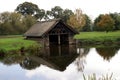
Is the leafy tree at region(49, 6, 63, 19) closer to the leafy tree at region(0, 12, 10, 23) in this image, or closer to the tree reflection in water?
the leafy tree at region(0, 12, 10, 23)

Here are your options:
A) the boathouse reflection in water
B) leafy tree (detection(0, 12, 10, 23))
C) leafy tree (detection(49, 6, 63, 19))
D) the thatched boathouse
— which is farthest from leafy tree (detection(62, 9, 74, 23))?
the boathouse reflection in water

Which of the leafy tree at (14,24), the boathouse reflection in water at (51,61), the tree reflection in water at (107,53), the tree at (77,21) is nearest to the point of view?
the boathouse reflection in water at (51,61)

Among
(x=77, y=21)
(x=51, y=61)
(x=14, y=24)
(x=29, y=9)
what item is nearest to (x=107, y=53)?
(x=51, y=61)

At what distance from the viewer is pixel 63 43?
46.4 metres

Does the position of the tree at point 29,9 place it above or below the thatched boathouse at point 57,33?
above

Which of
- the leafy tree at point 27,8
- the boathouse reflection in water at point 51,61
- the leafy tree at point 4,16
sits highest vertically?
the leafy tree at point 27,8

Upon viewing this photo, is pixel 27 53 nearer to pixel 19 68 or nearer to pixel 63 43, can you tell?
pixel 19 68

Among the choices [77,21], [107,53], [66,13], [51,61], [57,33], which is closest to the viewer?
[51,61]

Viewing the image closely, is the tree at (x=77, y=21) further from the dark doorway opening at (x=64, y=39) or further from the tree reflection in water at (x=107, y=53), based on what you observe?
the tree reflection in water at (x=107, y=53)

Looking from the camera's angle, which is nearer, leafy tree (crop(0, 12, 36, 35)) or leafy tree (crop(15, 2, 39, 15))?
leafy tree (crop(0, 12, 36, 35))

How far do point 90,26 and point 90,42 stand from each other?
45.0 m

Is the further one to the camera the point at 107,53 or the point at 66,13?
the point at 66,13

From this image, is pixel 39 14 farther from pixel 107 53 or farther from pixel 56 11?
pixel 107 53

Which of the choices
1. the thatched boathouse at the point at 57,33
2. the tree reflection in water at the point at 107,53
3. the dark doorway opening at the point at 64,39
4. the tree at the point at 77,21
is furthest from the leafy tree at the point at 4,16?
the tree reflection in water at the point at 107,53
